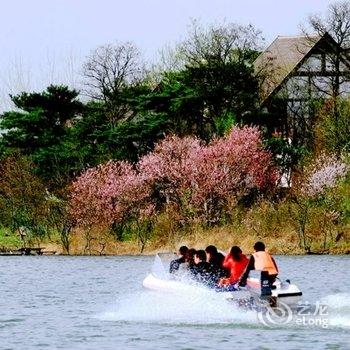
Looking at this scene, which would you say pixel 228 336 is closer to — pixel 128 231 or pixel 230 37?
pixel 128 231

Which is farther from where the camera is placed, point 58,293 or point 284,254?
point 284,254

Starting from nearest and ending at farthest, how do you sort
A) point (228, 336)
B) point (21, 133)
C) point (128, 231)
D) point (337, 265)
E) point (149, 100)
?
point (228, 336) → point (337, 265) → point (128, 231) → point (149, 100) → point (21, 133)

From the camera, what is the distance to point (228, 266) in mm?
29125

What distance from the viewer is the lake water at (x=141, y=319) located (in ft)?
Answer: 82.8

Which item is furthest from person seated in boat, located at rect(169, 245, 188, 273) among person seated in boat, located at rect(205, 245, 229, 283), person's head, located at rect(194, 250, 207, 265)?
person seated in boat, located at rect(205, 245, 229, 283)

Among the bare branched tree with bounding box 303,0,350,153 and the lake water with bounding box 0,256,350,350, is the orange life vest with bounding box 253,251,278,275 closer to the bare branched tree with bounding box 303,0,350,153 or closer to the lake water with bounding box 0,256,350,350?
the lake water with bounding box 0,256,350,350

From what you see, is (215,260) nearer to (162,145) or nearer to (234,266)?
(234,266)

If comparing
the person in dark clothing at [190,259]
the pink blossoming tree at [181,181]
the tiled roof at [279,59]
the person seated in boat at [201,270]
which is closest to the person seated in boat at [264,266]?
the person seated in boat at [201,270]

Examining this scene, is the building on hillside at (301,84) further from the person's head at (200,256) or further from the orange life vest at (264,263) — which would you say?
the orange life vest at (264,263)

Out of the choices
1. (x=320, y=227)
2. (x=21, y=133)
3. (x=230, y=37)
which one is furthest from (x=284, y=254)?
(x=21, y=133)

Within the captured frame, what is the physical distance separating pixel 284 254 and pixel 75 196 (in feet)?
46.7

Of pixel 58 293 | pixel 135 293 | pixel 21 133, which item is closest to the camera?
pixel 135 293

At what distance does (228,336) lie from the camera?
25.8 meters

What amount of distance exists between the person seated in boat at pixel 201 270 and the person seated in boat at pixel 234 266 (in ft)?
2.79
